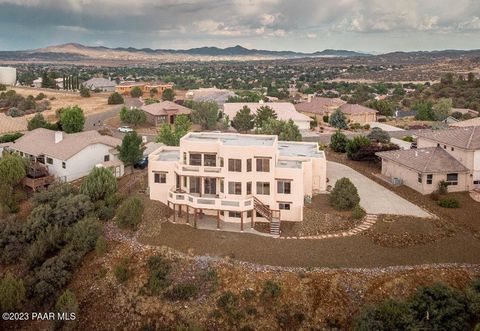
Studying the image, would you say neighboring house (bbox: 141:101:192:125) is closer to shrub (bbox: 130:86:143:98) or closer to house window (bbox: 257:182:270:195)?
shrub (bbox: 130:86:143:98)

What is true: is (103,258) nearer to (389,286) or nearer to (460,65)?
(389,286)

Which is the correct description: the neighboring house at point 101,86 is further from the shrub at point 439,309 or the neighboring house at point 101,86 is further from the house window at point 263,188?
the shrub at point 439,309

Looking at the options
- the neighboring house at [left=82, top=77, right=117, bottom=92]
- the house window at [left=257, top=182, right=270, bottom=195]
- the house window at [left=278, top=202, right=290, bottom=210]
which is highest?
the neighboring house at [left=82, top=77, right=117, bottom=92]

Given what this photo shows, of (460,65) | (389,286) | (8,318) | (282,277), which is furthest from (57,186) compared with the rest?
(460,65)

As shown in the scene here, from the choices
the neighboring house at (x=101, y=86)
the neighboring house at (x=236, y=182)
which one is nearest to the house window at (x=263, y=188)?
the neighboring house at (x=236, y=182)

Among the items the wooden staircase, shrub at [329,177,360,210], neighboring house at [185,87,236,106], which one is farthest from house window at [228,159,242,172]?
neighboring house at [185,87,236,106]

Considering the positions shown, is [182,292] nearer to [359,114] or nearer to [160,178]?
[160,178]
